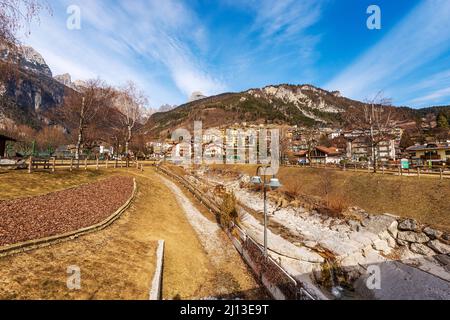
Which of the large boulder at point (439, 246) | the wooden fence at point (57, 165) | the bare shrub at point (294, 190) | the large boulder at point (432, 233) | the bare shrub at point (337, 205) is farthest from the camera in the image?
the bare shrub at point (294, 190)

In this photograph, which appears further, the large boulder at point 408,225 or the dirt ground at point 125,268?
the large boulder at point 408,225

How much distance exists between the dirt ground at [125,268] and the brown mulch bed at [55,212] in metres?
1.08

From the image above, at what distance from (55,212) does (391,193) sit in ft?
89.4

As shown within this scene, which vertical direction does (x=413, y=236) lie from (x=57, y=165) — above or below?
below

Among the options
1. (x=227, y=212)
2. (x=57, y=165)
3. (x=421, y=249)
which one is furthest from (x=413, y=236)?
(x=57, y=165)

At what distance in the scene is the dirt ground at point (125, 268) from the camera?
6238 mm

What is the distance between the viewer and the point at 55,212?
1113 centimetres

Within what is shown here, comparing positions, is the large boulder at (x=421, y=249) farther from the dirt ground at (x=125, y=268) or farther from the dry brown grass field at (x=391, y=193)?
the dirt ground at (x=125, y=268)

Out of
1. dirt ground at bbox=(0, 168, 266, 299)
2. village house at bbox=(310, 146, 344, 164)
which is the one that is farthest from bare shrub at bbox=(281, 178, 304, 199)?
village house at bbox=(310, 146, 344, 164)

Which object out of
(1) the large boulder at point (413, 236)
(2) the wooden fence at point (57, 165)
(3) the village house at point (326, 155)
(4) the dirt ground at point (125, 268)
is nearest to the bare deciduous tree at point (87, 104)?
(2) the wooden fence at point (57, 165)

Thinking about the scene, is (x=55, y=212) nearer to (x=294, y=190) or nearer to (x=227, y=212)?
(x=227, y=212)

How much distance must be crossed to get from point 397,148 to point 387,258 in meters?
104

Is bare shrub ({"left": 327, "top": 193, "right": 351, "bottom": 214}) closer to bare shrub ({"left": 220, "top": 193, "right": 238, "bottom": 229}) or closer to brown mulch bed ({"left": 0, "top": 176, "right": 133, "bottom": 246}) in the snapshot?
bare shrub ({"left": 220, "top": 193, "right": 238, "bottom": 229})

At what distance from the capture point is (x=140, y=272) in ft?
26.2
